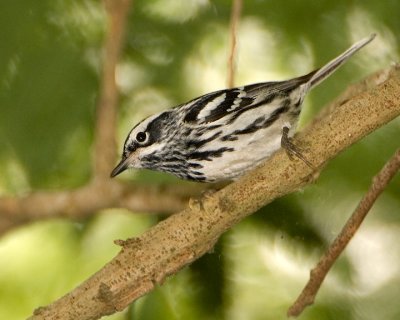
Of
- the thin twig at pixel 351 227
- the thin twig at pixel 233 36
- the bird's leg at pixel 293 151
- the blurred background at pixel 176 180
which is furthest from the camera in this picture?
the blurred background at pixel 176 180

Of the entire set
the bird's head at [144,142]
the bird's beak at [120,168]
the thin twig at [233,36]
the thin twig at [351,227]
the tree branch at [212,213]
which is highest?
the thin twig at [233,36]

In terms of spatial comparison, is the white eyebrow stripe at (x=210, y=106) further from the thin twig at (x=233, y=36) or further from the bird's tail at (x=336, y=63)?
the bird's tail at (x=336, y=63)

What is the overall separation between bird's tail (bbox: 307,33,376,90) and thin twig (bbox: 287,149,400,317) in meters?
0.56

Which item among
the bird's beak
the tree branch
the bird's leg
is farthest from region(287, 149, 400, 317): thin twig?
the bird's beak

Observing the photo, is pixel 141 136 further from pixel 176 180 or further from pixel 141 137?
pixel 176 180

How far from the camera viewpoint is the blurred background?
3932mm

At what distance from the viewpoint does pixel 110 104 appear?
3.35m

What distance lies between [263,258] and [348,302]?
19.1 inches

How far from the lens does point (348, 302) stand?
3.84 m

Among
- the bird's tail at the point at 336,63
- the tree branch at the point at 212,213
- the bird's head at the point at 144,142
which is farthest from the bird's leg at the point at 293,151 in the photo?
the bird's head at the point at 144,142

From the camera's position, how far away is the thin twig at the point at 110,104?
3.31 m

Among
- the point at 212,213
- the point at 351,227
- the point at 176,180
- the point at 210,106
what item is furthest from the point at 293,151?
the point at 176,180

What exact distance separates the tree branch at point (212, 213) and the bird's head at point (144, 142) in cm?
72

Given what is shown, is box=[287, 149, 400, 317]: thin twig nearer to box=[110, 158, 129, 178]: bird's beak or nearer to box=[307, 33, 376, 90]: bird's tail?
box=[307, 33, 376, 90]: bird's tail
